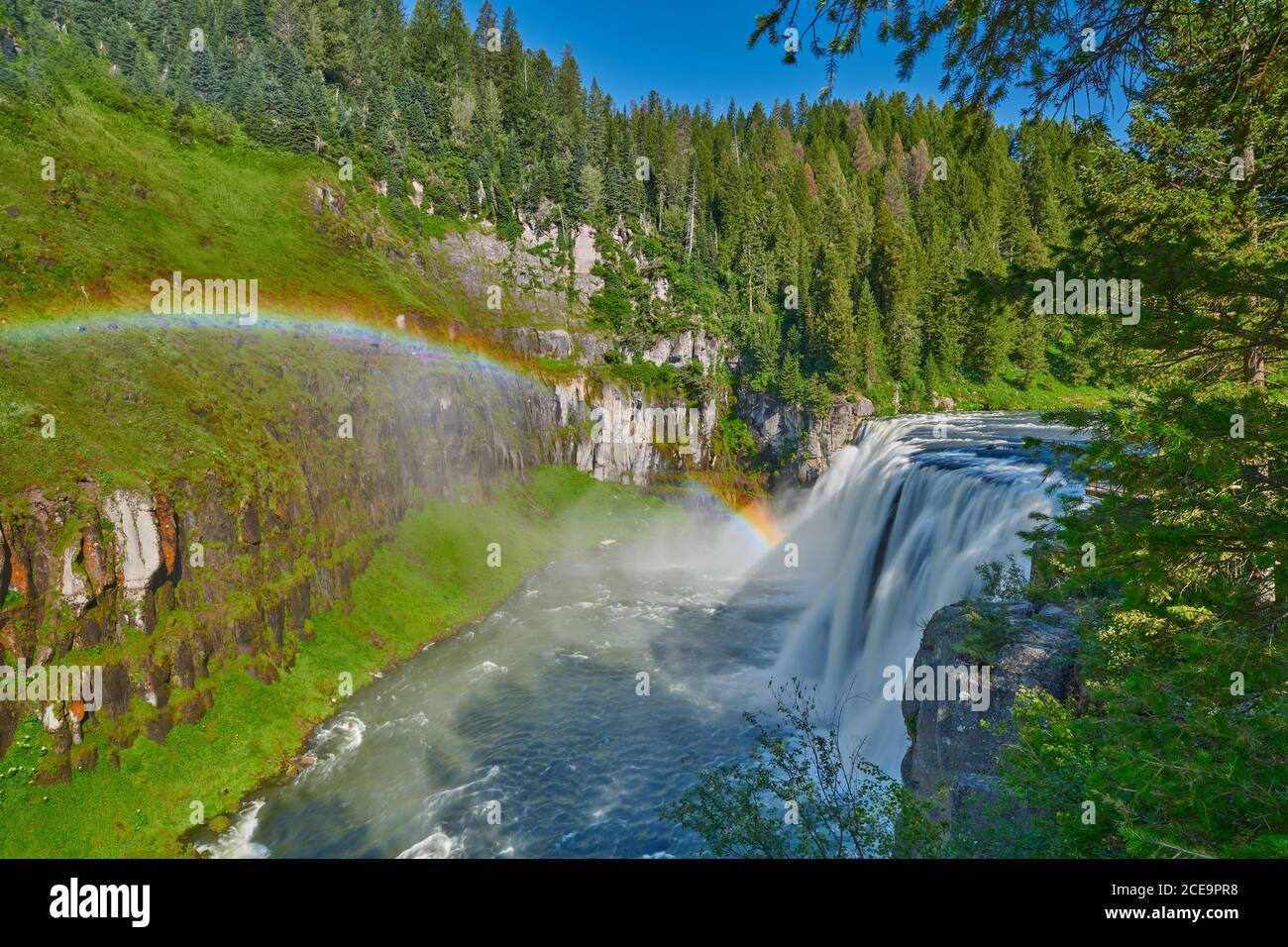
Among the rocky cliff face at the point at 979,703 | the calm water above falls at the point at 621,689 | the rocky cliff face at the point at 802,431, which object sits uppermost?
the rocky cliff face at the point at 802,431

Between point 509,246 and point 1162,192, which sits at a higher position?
point 509,246

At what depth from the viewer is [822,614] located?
29.0 metres

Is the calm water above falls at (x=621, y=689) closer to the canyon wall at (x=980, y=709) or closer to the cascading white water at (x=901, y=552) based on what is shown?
the cascading white water at (x=901, y=552)

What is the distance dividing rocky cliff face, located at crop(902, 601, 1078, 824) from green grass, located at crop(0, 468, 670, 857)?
20143 millimetres

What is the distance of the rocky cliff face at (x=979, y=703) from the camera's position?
402 inches

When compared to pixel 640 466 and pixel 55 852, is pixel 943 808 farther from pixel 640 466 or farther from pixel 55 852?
pixel 640 466

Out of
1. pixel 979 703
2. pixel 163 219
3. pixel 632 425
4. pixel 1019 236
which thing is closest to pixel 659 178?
pixel 632 425

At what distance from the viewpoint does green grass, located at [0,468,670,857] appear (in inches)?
573

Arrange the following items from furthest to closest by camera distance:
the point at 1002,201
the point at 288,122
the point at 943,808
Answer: the point at 1002,201 → the point at 288,122 → the point at 943,808

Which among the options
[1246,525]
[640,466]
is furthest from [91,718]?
[640,466]

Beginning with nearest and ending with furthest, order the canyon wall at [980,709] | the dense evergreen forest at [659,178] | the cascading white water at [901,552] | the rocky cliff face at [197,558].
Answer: the canyon wall at [980,709], the rocky cliff face at [197,558], the cascading white water at [901,552], the dense evergreen forest at [659,178]

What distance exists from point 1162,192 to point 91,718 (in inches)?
1361

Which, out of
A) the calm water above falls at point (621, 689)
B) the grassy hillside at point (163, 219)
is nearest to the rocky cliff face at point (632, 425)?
the grassy hillside at point (163, 219)

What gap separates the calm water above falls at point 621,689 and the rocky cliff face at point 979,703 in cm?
643
